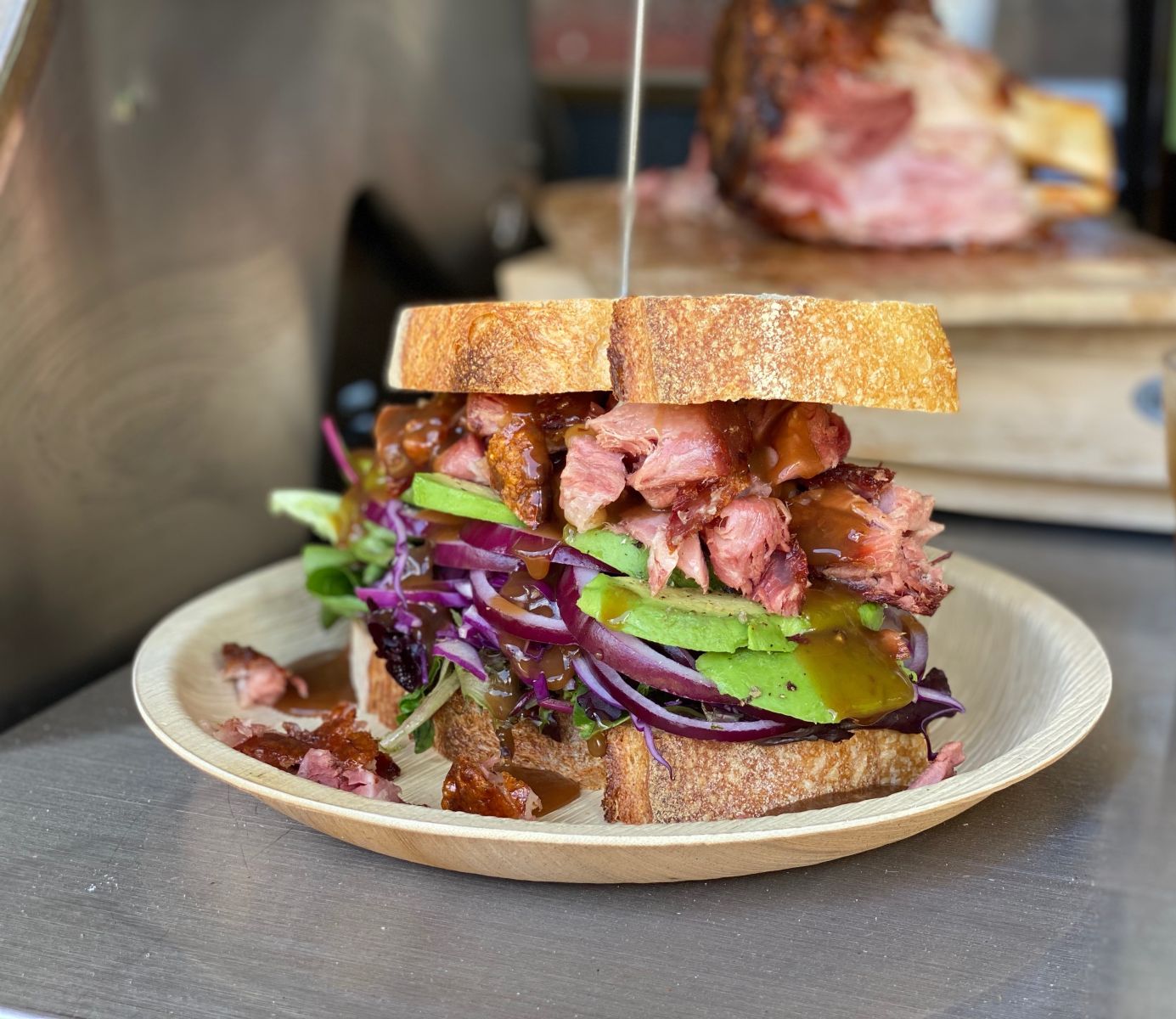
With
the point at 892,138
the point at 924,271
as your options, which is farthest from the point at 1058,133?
the point at 924,271

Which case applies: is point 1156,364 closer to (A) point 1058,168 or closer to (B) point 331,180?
(A) point 1058,168

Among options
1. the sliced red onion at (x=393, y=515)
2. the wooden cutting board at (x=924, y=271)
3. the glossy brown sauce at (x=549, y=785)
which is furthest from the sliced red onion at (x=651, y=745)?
the wooden cutting board at (x=924, y=271)

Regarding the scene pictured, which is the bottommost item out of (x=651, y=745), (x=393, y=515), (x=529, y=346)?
(x=651, y=745)

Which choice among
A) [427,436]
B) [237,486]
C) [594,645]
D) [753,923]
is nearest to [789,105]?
[237,486]

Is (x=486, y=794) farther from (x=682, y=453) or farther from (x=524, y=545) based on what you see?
(x=682, y=453)

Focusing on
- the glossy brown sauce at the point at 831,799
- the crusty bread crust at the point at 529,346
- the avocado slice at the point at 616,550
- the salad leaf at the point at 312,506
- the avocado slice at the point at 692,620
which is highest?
the crusty bread crust at the point at 529,346

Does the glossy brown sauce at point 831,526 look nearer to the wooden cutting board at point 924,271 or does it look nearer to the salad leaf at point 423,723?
the salad leaf at point 423,723
